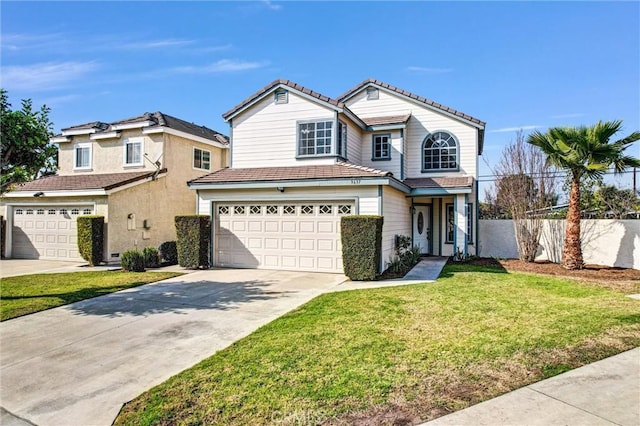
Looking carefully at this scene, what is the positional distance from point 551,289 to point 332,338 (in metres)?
6.78

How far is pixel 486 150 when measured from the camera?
1744cm

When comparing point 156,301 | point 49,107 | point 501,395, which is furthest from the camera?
point 49,107

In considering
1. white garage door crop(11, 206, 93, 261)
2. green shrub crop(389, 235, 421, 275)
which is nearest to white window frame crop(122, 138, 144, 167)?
white garage door crop(11, 206, 93, 261)

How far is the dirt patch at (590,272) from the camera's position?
1005 centimetres

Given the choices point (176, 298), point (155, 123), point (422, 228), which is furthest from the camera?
point (155, 123)

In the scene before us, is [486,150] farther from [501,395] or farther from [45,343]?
[45,343]

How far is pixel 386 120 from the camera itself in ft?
53.7

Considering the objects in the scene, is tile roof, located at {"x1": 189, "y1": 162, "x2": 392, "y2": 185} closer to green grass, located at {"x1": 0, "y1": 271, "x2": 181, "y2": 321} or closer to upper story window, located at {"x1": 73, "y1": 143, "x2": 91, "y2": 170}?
green grass, located at {"x1": 0, "y1": 271, "x2": 181, "y2": 321}

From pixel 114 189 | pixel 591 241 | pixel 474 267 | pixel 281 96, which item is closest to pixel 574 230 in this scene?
pixel 591 241

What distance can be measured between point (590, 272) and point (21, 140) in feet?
54.6

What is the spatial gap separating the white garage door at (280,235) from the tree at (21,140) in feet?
19.1

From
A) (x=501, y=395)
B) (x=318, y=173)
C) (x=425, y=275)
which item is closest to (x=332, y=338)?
(x=501, y=395)

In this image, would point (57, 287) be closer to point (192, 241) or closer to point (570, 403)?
point (192, 241)

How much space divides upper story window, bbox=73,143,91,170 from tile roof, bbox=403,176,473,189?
16.4 meters
